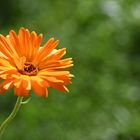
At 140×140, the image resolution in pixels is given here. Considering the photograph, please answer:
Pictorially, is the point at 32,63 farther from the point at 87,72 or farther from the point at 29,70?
the point at 87,72

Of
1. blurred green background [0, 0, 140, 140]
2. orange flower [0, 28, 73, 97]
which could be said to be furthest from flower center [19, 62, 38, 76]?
blurred green background [0, 0, 140, 140]

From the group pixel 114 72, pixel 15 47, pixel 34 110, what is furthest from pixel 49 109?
pixel 15 47

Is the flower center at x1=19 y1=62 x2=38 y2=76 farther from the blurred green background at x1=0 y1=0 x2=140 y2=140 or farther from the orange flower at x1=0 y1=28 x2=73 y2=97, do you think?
the blurred green background at x1=0 y1=0 x2=140 y2=140

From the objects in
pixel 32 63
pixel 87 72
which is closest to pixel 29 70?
pixel 32 63

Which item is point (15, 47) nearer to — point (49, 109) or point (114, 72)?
point (49, 109)

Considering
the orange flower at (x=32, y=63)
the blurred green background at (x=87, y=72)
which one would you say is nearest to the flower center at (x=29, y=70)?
the orange flower at (x=32, y=63)

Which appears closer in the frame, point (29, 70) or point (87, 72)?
point (29, 70)

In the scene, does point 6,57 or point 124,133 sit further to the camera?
point 124,133
